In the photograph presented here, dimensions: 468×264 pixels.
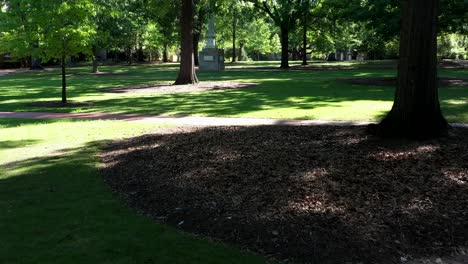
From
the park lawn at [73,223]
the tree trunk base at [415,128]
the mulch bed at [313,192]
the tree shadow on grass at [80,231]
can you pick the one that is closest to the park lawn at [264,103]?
the tree trunk base at [415,128]

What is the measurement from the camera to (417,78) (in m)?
7.59

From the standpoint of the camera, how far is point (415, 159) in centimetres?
677

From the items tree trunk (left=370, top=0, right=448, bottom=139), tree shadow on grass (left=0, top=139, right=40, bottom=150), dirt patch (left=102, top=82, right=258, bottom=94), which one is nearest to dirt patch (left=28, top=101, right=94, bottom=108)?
dirt patch (left=102, top=82, right=258, bottom=94)

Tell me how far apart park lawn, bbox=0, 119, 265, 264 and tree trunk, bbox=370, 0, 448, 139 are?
4273 millimetres

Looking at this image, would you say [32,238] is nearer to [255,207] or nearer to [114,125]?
[255,207]

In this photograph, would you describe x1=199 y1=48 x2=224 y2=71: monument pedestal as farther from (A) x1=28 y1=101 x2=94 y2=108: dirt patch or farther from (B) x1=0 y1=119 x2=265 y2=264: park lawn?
(B) x1=0 y1=119 x2=265 y2=264: park lawn

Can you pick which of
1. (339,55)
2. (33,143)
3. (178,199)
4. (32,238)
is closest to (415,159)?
(178,199)

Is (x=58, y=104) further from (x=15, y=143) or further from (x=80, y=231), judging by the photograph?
(x=80, y=231)

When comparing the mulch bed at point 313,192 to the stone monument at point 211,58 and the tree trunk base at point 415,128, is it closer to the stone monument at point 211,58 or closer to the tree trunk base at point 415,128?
the tree trunk base at point 415,128

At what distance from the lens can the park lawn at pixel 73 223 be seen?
14.8 feet

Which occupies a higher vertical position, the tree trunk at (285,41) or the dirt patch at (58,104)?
the tree trunk at (285,41)

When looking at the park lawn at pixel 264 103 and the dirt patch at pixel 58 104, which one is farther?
the dirt patch at pixel 58 104

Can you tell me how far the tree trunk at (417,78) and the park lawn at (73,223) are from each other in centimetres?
427

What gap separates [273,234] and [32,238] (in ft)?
8.06
